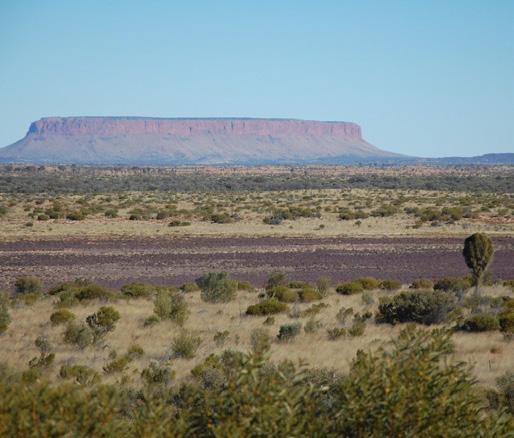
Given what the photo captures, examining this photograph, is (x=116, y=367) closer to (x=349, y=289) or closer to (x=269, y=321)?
(x=269, y=321)

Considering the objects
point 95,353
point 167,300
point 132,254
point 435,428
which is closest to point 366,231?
point 132,254

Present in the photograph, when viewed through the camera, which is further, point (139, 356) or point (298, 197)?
point (298, 197)

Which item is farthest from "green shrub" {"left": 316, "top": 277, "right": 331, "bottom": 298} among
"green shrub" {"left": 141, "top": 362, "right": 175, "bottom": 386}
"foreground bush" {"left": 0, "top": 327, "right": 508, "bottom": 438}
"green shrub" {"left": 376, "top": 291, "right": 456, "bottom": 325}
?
"foreground bush" {"left": 0, "top": 327, "right": 508, "bottom": 438}

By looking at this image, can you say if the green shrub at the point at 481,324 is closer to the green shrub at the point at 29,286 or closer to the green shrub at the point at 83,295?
the green shrub at the point at 83,295

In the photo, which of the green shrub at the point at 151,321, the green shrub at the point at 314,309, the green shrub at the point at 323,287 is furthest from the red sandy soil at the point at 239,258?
the green shrub at the point at 151,321

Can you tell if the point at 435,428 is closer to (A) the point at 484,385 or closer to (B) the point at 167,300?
(A) the point at 484,385

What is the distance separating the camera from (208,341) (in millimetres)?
17562

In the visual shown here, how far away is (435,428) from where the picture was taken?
6859mm

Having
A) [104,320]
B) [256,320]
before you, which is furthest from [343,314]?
[104,320]

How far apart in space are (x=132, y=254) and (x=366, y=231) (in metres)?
16.9

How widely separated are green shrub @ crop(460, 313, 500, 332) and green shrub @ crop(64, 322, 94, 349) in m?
8.97

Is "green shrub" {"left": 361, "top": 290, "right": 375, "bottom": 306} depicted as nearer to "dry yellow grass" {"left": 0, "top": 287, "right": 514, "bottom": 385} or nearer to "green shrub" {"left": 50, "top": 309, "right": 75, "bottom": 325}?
"dry yellow grass" {"left": 0, "top": 287, "right": 514, "bottom": 385}

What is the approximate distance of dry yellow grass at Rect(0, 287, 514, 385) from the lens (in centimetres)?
1524

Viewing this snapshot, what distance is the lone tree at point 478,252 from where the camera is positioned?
2377cm
